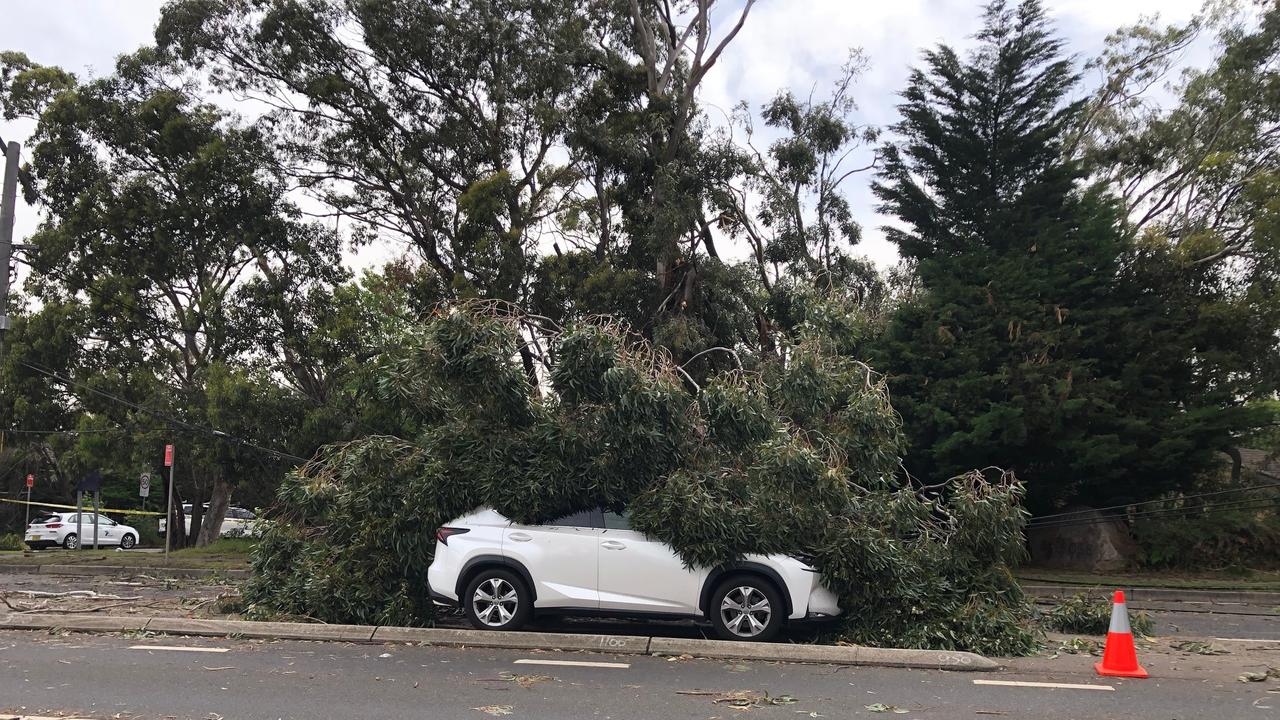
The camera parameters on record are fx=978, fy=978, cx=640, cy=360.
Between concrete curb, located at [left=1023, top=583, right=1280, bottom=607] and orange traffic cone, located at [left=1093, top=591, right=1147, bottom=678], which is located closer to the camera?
orange traffic cone, located at [left=1093, top=591, right=1147, bottom=678]

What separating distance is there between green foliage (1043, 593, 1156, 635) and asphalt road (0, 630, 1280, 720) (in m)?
1.28

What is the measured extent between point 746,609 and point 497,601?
233cm

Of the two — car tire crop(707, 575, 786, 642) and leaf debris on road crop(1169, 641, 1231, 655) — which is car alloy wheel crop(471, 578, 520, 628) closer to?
car tire crop(707, 575, 786, 642)

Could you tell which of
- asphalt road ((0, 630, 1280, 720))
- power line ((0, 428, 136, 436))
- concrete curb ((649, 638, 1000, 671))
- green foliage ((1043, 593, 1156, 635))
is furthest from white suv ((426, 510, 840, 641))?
power line ((0, 428, 136, 436))

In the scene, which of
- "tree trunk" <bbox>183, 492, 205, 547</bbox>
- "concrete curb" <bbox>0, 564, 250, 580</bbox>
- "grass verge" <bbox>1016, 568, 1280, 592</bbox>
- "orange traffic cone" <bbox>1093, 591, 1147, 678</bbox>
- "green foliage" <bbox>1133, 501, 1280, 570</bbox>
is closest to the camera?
"orange traffic cone" <bbox>1093, 591, 1147, 678</bbox>

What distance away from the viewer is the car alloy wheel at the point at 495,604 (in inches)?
362

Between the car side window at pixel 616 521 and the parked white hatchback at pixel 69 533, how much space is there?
26.4 meters

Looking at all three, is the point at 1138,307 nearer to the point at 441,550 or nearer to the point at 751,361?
the point at 751,361

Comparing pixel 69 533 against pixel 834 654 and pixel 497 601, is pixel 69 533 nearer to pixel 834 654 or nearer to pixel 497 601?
pixel 497 601

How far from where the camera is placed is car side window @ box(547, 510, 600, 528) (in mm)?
9367

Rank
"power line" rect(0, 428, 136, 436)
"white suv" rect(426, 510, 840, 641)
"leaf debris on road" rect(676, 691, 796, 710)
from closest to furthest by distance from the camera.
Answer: "leaf debris on road" rect(676, 691, 796, 710), "white suv" rect(426, 510, 840, 641), "power line" rect(0, 428, 136, 436)

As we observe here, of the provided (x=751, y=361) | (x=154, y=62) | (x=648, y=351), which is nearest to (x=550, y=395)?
(x=648, y=351)

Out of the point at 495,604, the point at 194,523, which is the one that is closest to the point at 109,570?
the point at 495,604

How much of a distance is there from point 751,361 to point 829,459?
21.4 ft
